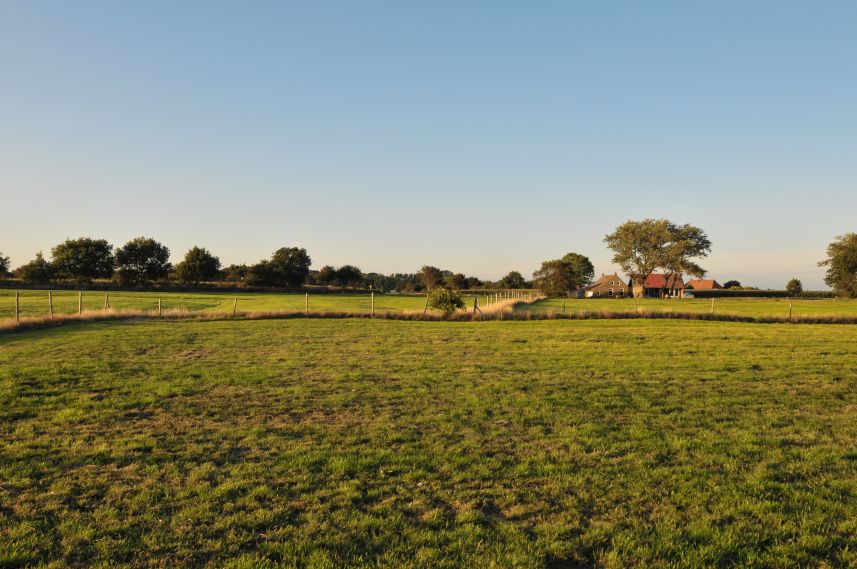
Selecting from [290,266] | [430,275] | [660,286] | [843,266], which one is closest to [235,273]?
[290,266]

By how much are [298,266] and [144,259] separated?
34577 mm

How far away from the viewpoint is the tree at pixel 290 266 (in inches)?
4732

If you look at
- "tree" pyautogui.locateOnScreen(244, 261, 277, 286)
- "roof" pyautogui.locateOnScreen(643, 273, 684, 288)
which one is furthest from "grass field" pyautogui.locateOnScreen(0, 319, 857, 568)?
"roof" pyautogui.locateOnScreen(643, 273, 684, 288)

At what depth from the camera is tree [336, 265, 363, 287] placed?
147 m

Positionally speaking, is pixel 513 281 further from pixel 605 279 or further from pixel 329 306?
pixel 329 306

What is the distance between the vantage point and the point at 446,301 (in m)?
36.6

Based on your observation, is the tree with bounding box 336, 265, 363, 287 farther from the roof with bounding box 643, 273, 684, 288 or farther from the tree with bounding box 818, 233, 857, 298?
the tree with bounding box 818, 233, 857, 298

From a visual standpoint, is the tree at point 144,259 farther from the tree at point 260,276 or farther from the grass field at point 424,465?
the grass field at point 424,465

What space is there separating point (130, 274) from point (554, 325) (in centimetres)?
10180

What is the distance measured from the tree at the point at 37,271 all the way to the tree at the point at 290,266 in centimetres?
4346

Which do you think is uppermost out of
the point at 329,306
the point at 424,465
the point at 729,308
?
the point at 729,308

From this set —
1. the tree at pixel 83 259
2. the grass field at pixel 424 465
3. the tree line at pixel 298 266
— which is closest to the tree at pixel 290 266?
the tree line at pixel 298 266

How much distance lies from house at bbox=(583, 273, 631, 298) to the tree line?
17.1 metres

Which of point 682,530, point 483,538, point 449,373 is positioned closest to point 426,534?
point 483,538
